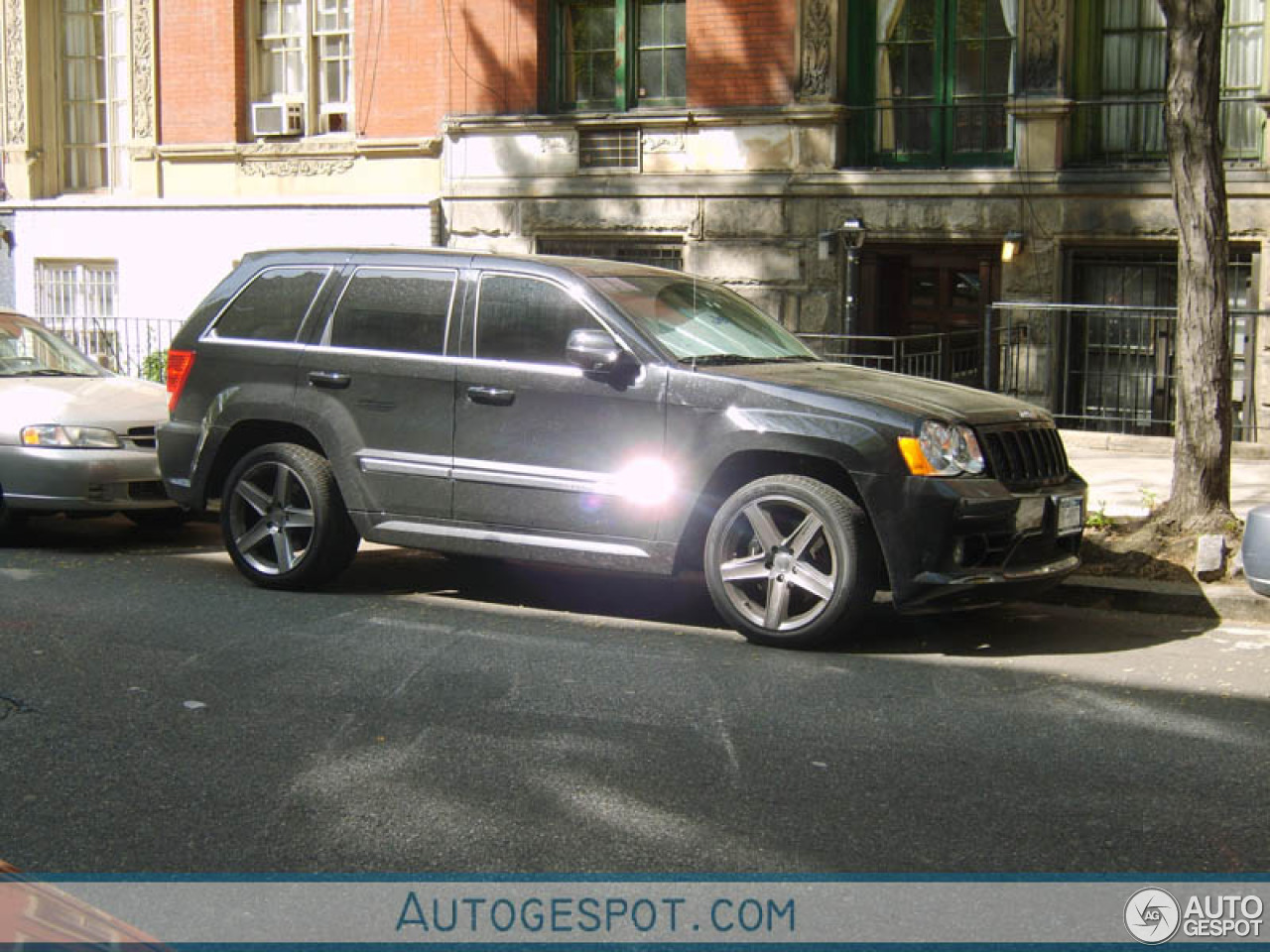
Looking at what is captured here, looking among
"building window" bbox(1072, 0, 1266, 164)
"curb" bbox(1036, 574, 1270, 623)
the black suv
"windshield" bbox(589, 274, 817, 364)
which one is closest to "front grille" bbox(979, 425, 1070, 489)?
the black suv

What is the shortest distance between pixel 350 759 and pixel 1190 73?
630 centimetres

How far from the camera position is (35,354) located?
1151 cm

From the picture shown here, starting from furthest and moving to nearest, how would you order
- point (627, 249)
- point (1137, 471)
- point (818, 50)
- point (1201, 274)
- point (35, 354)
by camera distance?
1. point (627, 249)
2. point (818, 50)
3. point (1137, 471)
4. point (35, 354)
5. point (1201, 274)

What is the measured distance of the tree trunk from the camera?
9023 mm

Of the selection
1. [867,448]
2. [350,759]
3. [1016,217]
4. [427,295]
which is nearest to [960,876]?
[350,759]

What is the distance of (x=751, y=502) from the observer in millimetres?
7438

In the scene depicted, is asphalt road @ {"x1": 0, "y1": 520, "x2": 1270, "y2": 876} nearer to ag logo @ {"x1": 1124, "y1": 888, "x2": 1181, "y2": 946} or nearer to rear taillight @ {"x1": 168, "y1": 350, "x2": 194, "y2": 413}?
ag logo @ {"x1": 1124, "y1": 888, "x2": 1181, "y2": 946}

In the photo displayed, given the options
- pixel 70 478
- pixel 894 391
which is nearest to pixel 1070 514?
pixel 894 391

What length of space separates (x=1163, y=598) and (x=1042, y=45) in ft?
29.1

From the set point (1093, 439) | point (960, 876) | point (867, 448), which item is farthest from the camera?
point (1093, 439)

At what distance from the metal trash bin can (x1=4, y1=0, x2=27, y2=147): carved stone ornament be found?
62.9ft

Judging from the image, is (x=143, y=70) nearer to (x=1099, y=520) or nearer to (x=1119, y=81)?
(x=1119, y=81)

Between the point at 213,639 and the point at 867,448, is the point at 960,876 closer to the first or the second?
the point at 867,448

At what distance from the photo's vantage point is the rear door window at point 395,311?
842cm
